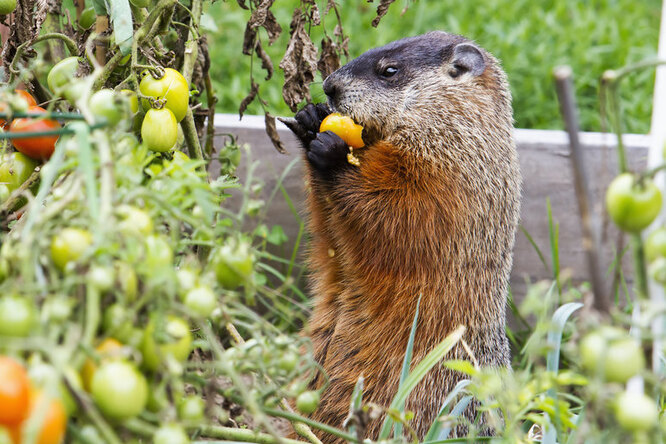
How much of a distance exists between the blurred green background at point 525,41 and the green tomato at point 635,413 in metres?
3.96

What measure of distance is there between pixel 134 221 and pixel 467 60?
2.27 meters

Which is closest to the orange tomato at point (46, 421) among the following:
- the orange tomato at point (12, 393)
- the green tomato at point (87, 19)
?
the orange tomato at point (12, 393)

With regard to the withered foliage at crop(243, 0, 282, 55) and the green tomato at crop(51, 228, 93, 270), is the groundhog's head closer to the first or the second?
the withered foliage at crop(243, 0, 282, 55)

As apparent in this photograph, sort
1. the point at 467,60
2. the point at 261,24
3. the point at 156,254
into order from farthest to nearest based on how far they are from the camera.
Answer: the point at 467,60, the point at 261,24, the point at 156,254

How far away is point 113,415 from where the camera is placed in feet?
3.47

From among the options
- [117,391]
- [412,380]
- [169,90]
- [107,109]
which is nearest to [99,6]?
[169,90]

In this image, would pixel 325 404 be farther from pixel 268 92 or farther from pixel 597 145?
pixel 268 92

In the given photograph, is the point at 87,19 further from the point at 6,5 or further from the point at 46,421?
the point at 46,421

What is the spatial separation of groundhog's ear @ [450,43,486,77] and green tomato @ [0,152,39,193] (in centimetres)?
185

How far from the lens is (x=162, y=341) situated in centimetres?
117

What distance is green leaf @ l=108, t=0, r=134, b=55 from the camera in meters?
2.14

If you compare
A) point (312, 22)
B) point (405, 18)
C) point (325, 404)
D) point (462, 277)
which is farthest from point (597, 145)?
point (405, 18)

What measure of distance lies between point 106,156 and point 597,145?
3.18 metres

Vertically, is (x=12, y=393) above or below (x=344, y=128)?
above
